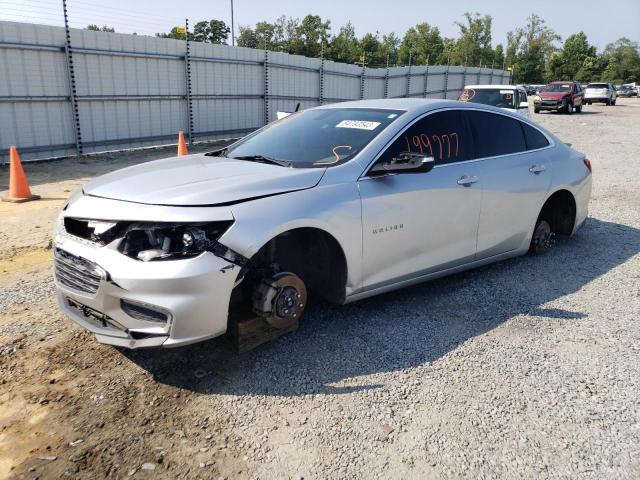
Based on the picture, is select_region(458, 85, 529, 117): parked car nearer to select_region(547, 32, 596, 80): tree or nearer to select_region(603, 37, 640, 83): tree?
select_region(547, 32, 596, 80): tree

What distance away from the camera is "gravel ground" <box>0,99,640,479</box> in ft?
8.21

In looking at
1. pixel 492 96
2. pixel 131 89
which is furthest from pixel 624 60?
pixel 131 89

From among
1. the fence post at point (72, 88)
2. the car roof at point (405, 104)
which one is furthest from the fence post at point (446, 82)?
the car roof at point (405, 104)

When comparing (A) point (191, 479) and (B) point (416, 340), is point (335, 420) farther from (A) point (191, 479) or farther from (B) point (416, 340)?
(B) point (416, 340)

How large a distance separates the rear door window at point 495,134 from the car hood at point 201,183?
1.77m

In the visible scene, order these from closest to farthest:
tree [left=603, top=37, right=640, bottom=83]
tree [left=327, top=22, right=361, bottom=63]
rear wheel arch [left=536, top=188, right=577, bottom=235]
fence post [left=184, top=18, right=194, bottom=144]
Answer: rear wheel arch [left=536, top=188, right=577, bottom=235] → fence post [left=184, top=18, right=194, bottom=144] → tree [left=327, top=22, right=361, bottom=63] → tree [left=603, top=37, right=640, bottom=83]

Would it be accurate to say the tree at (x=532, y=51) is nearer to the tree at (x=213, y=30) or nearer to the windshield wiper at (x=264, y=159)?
the tree at (x=213, y=30)

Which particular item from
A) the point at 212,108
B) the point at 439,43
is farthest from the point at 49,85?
the point at 439,43

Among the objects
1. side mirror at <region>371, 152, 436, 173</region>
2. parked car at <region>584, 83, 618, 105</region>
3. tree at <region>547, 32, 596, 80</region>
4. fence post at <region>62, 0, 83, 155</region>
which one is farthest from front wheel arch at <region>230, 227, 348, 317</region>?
tree at <region>547, 32, 596, 80</region>

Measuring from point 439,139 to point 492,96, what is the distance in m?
11.7

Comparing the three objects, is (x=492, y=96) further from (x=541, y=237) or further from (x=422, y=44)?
(x=422, y=44)

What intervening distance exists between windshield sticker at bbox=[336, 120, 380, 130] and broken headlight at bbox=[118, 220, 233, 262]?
1.55 metres

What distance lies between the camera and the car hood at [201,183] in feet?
9.87

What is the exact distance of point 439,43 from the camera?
8388cm
